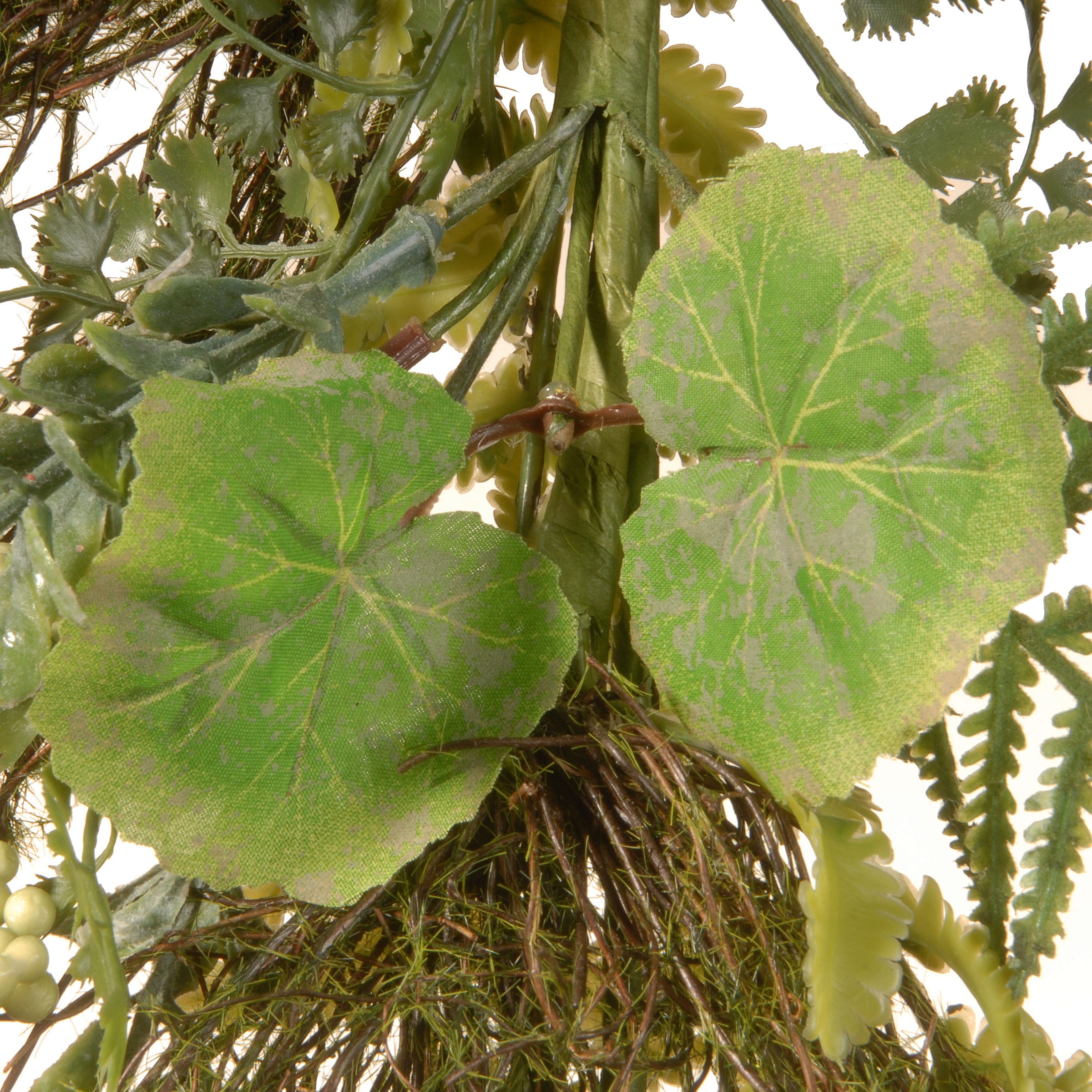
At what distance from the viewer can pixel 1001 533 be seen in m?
0.26

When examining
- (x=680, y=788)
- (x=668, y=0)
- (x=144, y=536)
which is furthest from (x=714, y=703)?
(x=668, y=0)

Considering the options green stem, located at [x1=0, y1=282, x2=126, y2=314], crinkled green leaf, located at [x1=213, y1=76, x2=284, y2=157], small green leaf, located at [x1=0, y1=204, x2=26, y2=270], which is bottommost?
green stem, located at [x1=0, y1=282, x2=126, y2=314]

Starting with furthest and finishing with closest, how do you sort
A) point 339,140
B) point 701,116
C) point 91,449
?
1. point 701,116
2. point 339,140
3. point 91,449

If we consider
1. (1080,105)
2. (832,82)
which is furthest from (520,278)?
(1080,105)

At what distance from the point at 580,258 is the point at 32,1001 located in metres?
0.34

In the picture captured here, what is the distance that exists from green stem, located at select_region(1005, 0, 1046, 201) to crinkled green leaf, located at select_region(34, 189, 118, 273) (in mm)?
344

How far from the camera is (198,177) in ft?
1.28

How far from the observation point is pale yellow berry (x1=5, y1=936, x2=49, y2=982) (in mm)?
324

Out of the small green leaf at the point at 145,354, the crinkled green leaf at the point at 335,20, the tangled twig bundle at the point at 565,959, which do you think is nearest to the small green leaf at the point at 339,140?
the crinkled green leaf at the point at 335,20

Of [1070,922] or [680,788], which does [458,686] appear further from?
[1070,922]

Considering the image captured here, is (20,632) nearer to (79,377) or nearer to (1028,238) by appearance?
(79,377)

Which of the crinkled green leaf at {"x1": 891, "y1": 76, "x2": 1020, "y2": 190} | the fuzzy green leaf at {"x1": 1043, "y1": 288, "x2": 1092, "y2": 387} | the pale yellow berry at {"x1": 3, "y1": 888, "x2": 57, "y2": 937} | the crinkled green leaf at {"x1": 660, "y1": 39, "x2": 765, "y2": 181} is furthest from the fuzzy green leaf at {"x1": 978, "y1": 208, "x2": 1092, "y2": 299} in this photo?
the pale yellow berry at {"x1": 3, "y1": 888, "x2": 57, "y2": 937}

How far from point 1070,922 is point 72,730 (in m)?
0.54

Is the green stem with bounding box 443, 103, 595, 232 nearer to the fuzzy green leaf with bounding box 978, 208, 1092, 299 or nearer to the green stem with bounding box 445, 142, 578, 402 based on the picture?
the green stem with bounding box 445, 142, 578, 402
